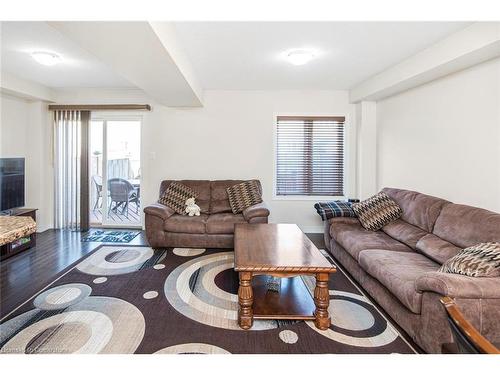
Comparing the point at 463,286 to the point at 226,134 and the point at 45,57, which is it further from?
the point at 45,57

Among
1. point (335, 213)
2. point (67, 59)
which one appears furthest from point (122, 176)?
point (335, 213)

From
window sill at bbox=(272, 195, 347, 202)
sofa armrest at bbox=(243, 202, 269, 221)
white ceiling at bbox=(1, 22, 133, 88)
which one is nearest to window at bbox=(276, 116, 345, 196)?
window sill at bbox=(272, 195, 347, 202)

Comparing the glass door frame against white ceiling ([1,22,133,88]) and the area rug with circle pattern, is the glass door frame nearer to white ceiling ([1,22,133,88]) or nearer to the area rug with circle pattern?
white ceiling ([1,22,133,88])

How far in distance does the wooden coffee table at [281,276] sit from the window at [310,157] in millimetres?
2235

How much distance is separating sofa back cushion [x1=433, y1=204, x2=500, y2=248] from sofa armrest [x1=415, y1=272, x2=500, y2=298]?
649 millimetres

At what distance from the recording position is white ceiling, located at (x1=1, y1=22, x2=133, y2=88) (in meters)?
2.72

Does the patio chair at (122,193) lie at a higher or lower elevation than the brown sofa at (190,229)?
higher

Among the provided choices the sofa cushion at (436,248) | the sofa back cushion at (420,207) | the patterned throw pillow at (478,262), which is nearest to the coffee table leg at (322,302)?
the patterned throw pillow at (478,262)

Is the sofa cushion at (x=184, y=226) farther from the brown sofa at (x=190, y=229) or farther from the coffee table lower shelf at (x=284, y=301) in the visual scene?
the coffee table lower shelf at (x=284, y=301)

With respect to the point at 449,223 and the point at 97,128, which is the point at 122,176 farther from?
the point at 449,223

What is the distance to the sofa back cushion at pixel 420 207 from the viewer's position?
2.91 meters

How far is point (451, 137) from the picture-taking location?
10.3 ft

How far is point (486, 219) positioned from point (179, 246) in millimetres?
3349

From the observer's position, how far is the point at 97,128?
5160 mm
